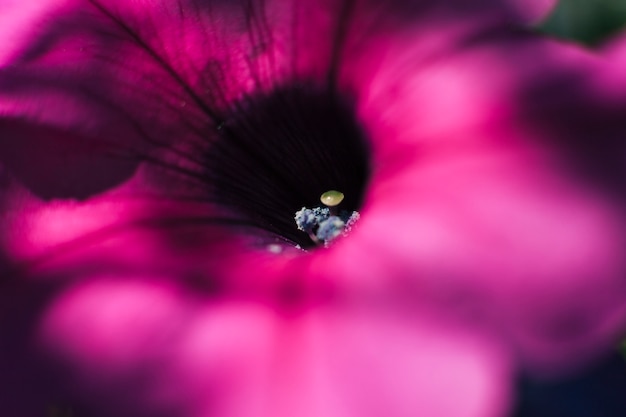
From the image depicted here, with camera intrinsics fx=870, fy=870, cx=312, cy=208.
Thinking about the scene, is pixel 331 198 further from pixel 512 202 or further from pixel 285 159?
pixel 512 202

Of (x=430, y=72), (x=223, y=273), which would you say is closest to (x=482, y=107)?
(x=430, y=72)

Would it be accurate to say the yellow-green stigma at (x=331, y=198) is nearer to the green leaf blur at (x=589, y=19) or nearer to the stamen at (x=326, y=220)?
the stamen at (x=326, y=220)

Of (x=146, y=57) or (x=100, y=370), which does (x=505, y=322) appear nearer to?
(x=100, y=370)

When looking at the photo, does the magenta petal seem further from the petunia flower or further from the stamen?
the stamen

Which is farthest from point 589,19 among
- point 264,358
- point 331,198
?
point 264,358

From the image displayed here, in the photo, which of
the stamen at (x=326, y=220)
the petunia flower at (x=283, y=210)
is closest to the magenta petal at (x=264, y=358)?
the petunia flower at (x=283, y=210)

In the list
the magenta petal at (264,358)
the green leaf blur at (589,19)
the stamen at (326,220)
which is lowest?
the magenta petal at (264,358)

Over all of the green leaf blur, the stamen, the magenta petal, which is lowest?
the magenta petal

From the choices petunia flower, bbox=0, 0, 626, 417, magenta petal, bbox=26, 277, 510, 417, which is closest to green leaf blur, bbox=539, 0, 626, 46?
petunia flower, bbox=0, 0, 626, 417
